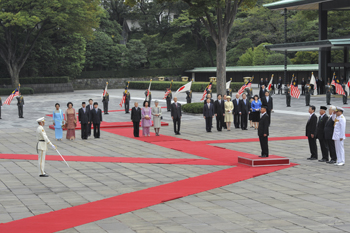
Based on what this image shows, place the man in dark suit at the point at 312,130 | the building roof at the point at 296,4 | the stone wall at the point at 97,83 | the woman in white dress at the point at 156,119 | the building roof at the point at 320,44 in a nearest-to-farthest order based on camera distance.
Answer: the man in dark suit at the point at 312,130 → the woman in white dress at the point at 156,119 → the building roof at the point at 320,44 → the building roof at the point at 296,4 → the stone wall at the point at 97,83

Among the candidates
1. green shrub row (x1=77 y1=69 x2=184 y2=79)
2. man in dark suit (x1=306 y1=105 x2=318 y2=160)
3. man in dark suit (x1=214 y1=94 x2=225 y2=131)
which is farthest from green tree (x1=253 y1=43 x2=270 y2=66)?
man in dark suit (x1=306 y1=105 x2=318 y2=160)

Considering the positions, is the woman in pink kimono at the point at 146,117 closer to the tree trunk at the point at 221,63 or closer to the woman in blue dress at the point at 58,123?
the woman in blue dress at the point at 58,123

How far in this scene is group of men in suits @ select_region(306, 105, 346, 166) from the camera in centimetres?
1281

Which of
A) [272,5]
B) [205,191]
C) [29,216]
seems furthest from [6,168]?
[272,5]

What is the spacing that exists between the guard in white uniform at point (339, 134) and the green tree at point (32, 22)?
134 ft

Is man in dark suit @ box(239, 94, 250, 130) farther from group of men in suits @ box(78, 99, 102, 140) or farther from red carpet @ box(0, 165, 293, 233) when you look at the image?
red carpet @ box(0, 165, 293, 233)

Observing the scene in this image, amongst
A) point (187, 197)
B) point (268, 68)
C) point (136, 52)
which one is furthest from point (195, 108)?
point (136, 52)

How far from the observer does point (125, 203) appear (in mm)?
9258

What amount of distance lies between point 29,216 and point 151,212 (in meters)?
2.27

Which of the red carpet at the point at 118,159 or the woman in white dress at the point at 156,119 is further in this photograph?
the woman in white dress at the point at 156,119

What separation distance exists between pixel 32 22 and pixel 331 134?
4142 cm

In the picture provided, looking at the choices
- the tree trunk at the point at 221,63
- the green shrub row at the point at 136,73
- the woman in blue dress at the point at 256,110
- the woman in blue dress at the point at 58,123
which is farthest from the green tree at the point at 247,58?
the woman in blue dress at the point at 58,123

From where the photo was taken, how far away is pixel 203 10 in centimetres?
2658

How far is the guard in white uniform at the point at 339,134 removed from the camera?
41.8 ft
